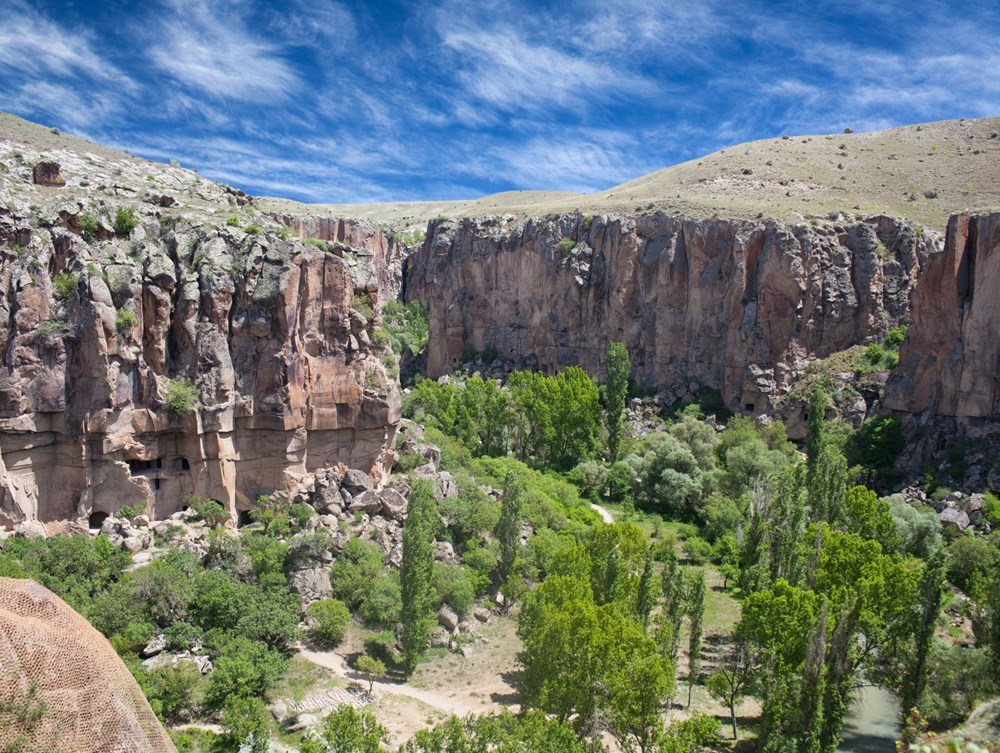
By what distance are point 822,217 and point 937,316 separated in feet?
75.2

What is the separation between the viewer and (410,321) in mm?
107750

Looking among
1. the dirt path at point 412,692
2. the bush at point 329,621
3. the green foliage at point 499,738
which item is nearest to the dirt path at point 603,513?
the dirt path at point 412,692

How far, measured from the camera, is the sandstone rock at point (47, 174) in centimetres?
3681

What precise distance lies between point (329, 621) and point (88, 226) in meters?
21.1

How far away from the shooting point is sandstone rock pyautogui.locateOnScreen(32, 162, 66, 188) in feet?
121

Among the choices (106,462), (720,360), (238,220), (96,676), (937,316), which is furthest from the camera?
(720,360)

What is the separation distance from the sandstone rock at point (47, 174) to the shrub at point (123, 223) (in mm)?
5103

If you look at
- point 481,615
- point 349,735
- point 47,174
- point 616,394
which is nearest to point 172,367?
point 47,174

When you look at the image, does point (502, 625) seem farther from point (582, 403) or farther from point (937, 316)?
point (937, 316)

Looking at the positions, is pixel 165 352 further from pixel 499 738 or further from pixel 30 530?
pixel 499 738

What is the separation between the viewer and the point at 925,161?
94.8 m

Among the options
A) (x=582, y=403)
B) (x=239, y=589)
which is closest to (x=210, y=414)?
(x=239, y=589)

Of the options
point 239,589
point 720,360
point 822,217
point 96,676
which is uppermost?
point 822,217

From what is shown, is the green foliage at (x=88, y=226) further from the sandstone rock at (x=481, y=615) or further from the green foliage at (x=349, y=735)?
the green foliage at (x=349, y=735)
